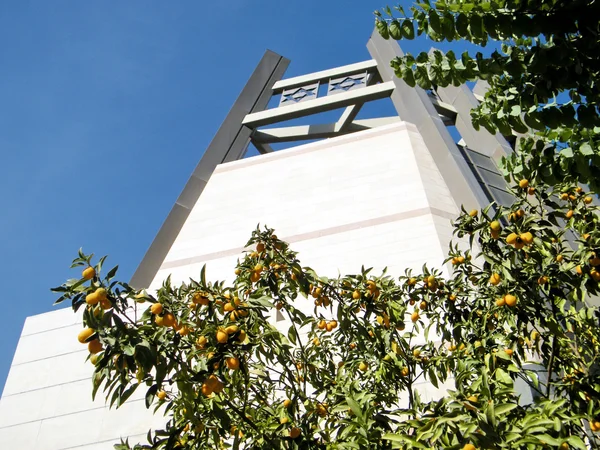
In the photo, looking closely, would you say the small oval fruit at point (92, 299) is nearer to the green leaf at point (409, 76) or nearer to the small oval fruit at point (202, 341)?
the small oval fruit at point (202, 341)

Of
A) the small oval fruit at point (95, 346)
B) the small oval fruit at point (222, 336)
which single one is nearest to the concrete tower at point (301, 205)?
the small oval fruit at point (222, 336)

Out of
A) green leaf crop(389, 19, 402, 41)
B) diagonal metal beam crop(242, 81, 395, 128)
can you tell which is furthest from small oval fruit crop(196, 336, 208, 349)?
diagonal metal beam crop(242, 81, 395, 128)

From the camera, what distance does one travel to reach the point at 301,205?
34.1 ft

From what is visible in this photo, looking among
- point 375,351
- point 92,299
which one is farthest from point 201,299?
point 375,351

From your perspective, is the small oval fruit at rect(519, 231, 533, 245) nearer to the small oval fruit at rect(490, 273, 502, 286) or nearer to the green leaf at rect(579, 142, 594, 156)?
the small oval fruit at rect(490, 273, 502, 286)

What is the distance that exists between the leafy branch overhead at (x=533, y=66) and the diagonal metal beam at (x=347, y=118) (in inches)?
410

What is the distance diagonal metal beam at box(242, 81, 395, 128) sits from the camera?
13070mm

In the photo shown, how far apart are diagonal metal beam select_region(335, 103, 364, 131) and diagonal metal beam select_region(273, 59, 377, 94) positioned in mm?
1316

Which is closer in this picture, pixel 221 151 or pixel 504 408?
pixel 504 408

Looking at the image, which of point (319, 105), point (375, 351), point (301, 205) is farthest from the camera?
point (319, 105)

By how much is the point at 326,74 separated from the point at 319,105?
1.95 metres

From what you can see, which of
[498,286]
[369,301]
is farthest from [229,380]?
[498,286]

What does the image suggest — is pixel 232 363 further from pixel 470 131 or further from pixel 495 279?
pixel 470 131

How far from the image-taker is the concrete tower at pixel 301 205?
25.2 ft
